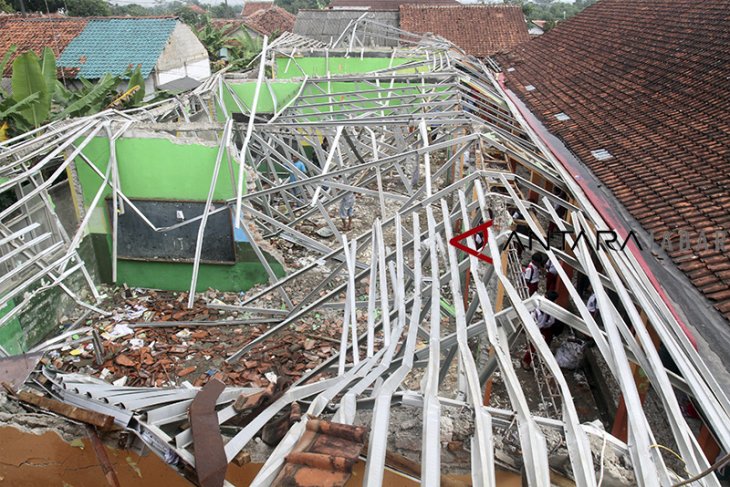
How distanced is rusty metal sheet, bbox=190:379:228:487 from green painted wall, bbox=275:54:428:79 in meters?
14.6

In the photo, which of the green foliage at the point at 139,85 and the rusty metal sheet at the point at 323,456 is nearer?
the rusty metal sheet at the point at 323,456

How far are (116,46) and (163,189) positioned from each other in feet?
60.3

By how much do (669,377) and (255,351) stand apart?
5.26 m

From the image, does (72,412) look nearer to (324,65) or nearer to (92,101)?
(92,101)

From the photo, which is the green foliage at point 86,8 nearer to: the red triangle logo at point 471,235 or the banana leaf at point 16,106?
the banana leaf at point 16,106

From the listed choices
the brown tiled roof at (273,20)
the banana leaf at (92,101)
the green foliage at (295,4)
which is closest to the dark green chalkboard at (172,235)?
the banana leaf at (92,101)

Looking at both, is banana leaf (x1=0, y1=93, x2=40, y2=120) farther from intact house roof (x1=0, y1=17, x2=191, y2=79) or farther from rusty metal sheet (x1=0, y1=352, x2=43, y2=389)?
intact house roof (x1=0, y1=17, x2=191, y2=79)

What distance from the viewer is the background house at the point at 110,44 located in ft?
73.7

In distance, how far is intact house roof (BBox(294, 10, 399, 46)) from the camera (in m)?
29.2

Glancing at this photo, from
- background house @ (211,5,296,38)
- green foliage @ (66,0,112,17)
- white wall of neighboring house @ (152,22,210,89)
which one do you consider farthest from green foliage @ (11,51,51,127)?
green foliage @ (66,0,112,17)

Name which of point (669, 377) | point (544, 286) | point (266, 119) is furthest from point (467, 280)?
point (266, 119)

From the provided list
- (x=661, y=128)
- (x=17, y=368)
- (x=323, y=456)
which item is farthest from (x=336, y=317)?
(x=661, y=128)

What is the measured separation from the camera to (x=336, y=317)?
8398 millimetres

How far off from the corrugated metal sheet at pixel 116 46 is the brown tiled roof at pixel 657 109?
1455 cm
